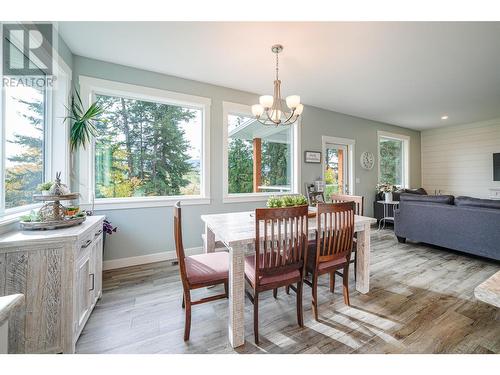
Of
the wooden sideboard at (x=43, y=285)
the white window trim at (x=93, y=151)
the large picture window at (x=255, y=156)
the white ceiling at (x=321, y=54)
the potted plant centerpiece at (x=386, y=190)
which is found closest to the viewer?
the wooden sideboard at (x=43, y=285)

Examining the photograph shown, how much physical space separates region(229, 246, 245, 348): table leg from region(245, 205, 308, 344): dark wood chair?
102 mm

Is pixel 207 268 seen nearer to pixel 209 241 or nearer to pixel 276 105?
pixel 209 241

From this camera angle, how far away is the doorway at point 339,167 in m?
4.87

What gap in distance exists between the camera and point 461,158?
583cm

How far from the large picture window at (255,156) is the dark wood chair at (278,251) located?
2034 mm

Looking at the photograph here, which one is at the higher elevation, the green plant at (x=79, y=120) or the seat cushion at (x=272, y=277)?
the green plant at (x=79, y=120)

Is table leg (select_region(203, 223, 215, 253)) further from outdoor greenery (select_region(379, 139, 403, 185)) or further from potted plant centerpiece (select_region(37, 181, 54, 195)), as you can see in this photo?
outdoor greenery (select_region(379, 139, 403, 185))

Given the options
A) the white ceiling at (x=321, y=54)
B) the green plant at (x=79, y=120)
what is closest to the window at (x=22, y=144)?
the green plant at (x=79, y=120)

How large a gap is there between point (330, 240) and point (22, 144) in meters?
2.85

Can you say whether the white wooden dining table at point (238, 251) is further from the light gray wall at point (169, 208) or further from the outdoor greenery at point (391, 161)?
the outdoor greenery at point (391, 161)

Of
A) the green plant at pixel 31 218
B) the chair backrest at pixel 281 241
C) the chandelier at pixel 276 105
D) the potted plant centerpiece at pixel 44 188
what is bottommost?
the chair backrest at pixel 281 241

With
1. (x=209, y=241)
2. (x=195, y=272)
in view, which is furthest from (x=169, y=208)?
(x=195, y=272)

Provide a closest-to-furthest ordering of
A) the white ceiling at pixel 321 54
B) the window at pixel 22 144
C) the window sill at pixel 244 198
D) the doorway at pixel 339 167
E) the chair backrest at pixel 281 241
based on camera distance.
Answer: the chair backrest at pixel 281 241 → the window at pixel 22 144 → the white ceiling at pixel 321 54 → the window sill at pixel 244 198 → the doorway at pixel 339 167
